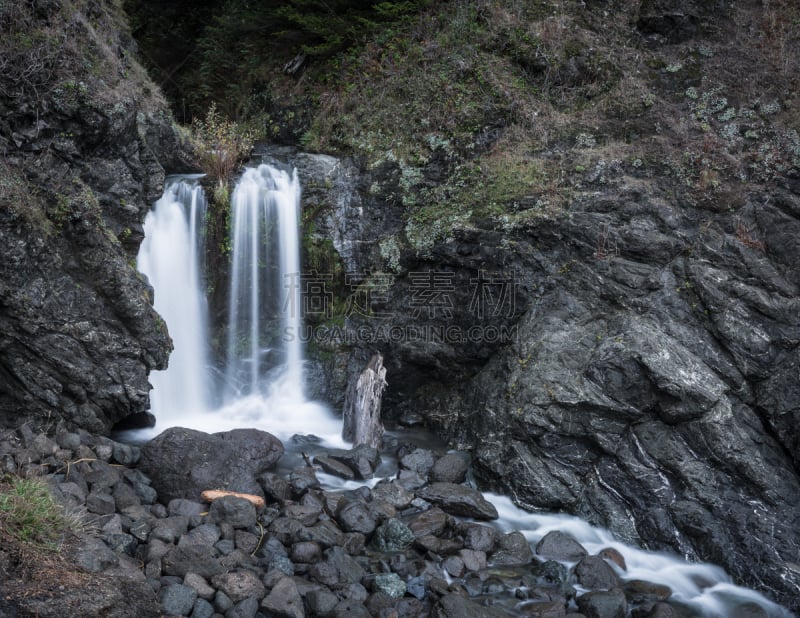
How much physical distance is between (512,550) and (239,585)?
2707mm

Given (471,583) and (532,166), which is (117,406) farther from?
(532,166)

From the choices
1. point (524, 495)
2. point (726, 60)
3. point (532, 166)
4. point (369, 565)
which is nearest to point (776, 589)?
point (524, 495)

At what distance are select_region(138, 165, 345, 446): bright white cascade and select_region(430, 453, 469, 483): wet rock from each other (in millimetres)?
1534

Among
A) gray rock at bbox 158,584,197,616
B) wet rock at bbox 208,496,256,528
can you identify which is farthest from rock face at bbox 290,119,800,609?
gray rock at bbox 158,584,197,616

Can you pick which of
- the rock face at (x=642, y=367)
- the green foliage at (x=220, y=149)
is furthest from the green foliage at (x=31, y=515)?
the green foliage at (x=220, y=149)

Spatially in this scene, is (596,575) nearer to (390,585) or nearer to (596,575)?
(596,575)

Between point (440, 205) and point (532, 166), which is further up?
point (532, 166)

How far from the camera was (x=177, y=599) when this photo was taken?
4.47 meters

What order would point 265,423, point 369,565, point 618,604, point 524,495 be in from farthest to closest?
1. point 265,423
2. point 524,495
3. point 369,565
4. point 618,604

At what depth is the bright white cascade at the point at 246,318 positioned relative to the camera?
841cm

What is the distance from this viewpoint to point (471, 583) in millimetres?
5391

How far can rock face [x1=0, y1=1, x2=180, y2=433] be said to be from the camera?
641 cm

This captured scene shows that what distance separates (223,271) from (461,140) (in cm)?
425

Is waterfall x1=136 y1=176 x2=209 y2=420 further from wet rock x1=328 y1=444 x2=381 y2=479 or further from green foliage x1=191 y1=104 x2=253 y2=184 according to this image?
wet rock x1=328 y1=444 x2=381 y2=479
